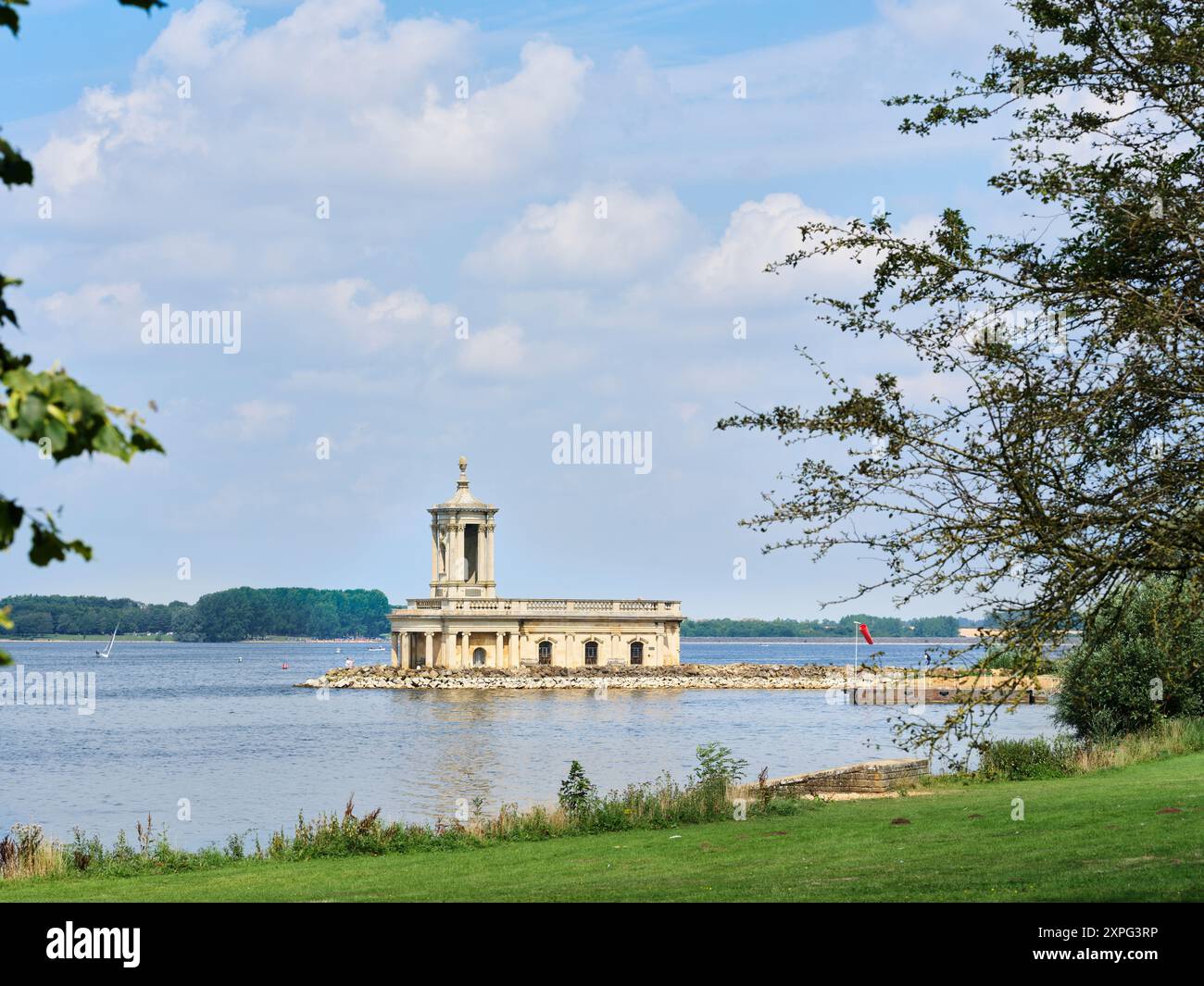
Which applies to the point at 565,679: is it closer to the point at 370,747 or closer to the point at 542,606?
the point at 542,606

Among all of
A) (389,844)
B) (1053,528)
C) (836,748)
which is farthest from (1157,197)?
(836,748)

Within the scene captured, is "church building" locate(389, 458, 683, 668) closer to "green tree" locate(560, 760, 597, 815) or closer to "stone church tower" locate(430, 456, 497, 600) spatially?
"stone church tower" locate(430, 456, 497, 600)

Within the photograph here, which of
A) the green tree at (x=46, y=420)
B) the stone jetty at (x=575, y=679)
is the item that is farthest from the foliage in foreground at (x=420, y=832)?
the stone jetty at (x=575, y=679)

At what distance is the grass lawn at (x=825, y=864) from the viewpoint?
1495 centimetres

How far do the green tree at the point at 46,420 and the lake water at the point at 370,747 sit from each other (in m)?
8.98

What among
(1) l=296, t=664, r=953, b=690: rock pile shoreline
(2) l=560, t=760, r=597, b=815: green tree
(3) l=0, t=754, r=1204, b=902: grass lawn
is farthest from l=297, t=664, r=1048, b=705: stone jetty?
(3) l=0, t=754, r=1204, b=902: grass lawn

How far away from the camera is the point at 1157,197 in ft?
37.8

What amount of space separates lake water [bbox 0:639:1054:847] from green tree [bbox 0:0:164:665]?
898 centimetres

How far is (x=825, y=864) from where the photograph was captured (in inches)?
707

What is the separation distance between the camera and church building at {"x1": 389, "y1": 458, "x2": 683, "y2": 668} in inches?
4031

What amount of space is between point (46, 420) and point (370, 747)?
53.3 metres

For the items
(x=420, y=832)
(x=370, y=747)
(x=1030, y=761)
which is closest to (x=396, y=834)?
(x=420, y=832)
